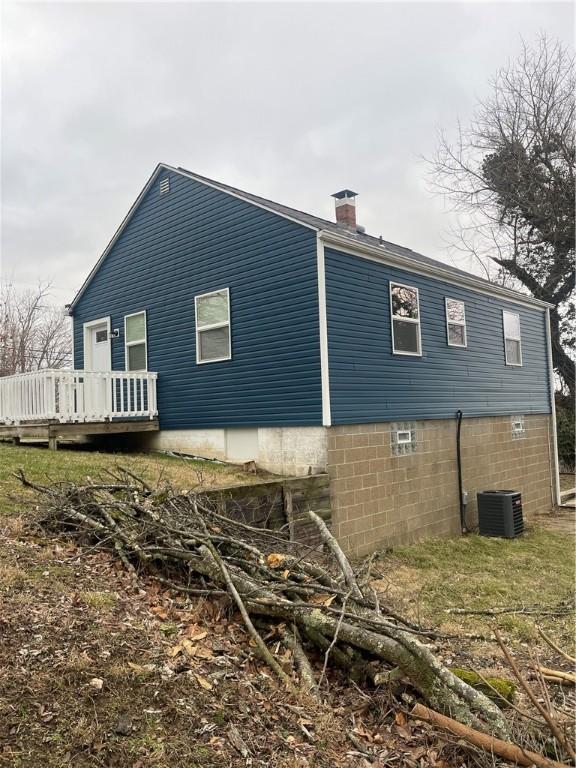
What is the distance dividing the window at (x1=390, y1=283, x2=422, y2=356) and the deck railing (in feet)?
16.5

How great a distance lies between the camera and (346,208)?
14.1m

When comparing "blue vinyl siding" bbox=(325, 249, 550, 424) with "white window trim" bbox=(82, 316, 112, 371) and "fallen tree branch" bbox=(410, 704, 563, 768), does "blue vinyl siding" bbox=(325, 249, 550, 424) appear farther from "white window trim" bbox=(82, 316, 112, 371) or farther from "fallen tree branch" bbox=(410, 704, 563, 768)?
"white window trim" bbox=(82, 316, 112, 371)

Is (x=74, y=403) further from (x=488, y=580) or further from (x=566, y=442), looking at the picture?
(x=566, y=442)

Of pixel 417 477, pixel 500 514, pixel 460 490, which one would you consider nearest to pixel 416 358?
pixel 417 477

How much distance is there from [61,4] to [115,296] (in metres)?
6.50

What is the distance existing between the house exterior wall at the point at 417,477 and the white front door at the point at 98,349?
679 cm

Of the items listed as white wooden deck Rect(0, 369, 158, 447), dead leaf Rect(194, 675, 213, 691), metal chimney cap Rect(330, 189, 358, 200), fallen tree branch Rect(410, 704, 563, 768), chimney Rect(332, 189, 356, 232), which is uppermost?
metal chimney cap Rect(330, 189, 358, 200)

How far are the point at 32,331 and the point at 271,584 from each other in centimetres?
2809

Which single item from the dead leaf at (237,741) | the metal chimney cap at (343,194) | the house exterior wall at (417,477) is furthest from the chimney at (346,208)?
the dead leaf at (237,741)

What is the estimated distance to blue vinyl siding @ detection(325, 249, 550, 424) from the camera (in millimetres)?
8984

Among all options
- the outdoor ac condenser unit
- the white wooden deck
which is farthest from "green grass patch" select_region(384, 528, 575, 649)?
the white wooden deck

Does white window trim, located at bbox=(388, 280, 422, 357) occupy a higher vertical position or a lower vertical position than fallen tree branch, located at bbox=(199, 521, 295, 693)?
higher

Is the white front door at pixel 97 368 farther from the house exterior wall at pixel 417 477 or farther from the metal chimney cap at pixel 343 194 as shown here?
the metal chimney cap at pixel 343 194

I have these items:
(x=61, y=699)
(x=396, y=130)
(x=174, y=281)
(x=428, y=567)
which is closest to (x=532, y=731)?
(x=61, y=699)
